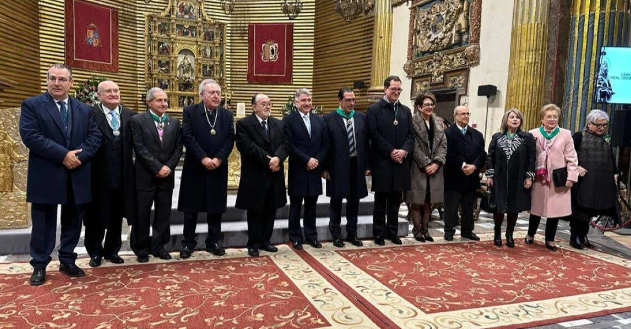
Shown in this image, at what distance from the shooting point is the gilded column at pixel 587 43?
5889 millimetres

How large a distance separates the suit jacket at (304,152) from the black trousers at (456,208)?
142cm

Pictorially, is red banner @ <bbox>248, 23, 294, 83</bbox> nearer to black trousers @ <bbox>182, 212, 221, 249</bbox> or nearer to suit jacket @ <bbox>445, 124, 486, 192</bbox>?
suit jacket @ <bbox>445, 124, 486, 192</bbox>

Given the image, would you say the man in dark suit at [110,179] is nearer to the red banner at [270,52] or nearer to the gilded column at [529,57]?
the gilded column at [529,57]

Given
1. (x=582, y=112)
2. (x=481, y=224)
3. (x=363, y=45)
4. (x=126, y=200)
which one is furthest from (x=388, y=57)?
(x=126, y=200)

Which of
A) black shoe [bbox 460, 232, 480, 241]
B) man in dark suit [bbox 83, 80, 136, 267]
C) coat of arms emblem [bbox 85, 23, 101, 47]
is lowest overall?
black shoe [bbox 460, 232, 480, 241]

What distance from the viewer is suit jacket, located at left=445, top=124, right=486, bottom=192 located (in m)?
4.18

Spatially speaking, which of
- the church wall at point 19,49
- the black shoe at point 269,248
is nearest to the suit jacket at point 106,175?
the black shoe at point 269,248

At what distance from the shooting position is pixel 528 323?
2.37 meters

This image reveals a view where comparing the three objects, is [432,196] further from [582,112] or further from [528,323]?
[582,112]

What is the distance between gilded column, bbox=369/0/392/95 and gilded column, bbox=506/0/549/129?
12.6ft

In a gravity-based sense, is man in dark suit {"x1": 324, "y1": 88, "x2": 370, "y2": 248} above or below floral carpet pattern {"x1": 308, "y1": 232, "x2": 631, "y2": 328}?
above

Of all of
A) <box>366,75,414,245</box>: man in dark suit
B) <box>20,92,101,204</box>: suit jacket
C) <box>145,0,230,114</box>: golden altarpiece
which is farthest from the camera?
<box>145,0,230,114</box>: golden altarpiece

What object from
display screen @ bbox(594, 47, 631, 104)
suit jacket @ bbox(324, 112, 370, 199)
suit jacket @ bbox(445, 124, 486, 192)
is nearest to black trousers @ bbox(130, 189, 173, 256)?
suit jacket @ bbox(324, 112, 370, 199)

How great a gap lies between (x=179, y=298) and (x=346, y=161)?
73.5 inches
